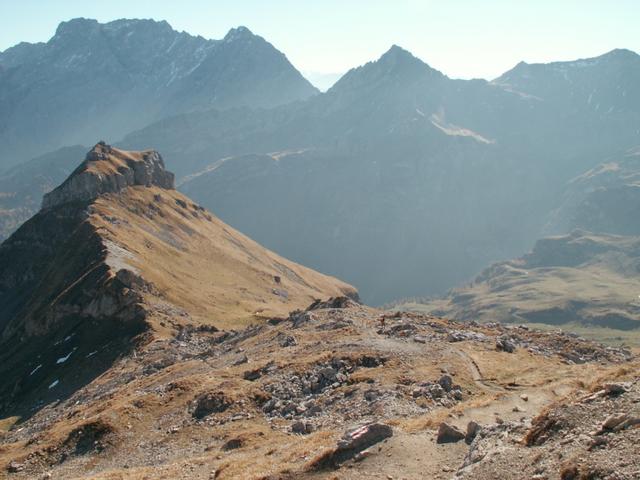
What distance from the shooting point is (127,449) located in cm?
4934

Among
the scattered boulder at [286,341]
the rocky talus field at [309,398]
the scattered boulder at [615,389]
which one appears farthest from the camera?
the scattered boulder at [286,341]

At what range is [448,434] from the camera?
3238cm

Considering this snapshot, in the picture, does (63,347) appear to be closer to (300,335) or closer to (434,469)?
(300,335)

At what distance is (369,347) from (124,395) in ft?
95.0

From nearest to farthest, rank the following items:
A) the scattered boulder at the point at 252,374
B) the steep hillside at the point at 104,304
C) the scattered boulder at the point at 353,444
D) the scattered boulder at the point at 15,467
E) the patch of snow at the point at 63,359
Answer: the scattered boulder at the point at 353,444
the scattered boulder at the point at 15,467
the scattered boulder at the point at 252,374
the steep hillside at the point at 104,304
the patch of snow at the point at 63,359

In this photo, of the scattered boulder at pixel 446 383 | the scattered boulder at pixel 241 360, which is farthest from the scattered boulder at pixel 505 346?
the scattered boulder at pixel 241 360

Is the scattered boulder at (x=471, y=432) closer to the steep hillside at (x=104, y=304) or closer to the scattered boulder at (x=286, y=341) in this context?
the scattered boulder at (x=286, y=341)

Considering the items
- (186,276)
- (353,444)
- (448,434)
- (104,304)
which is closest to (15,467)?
(353,444)

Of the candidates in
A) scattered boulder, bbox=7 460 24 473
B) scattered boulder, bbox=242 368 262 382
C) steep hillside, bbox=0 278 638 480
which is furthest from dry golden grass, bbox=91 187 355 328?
scattered boulder, bbox=7 460 24 473

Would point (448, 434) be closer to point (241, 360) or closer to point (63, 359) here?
point (241, 360)

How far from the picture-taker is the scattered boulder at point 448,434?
3216cm

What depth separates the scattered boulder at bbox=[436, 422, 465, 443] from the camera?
3216 cm

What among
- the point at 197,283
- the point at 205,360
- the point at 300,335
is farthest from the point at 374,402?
the point at 197,283

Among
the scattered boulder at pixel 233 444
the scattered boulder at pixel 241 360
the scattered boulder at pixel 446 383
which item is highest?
the scattered boulder at pixel 446 383
